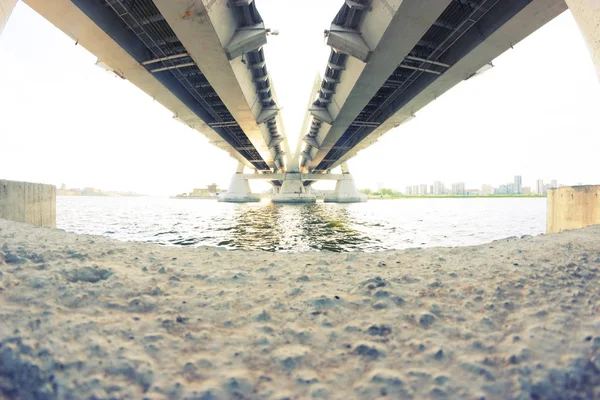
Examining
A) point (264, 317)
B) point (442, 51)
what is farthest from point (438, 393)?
point (442, 51)

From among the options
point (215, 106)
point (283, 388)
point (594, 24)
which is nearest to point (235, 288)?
point (283, 388)

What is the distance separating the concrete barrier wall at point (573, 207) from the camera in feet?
21.5

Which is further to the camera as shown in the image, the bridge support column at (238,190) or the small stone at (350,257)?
the bridge support column at (238,190)

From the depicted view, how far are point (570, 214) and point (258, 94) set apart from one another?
54.0 ft

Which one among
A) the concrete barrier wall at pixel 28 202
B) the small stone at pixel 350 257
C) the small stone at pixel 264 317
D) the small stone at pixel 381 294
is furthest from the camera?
the concrete barrier wall at pixel 28 202

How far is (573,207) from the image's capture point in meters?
7.21

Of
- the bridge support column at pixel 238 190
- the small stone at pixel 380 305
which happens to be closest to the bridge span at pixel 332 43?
the small stone at pixel 380 305

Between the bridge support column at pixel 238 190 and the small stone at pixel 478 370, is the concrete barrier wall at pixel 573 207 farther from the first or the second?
the bridge support column at pixel 238 190

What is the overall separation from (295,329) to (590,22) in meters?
6.87

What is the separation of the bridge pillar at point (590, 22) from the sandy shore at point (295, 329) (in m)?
3.80

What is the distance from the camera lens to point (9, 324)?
1.94m

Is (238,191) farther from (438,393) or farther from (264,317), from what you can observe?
(438,393)

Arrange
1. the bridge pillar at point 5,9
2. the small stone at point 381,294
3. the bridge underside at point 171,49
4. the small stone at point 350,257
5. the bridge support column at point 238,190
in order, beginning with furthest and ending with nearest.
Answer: the bridge support column at point 238,190, the bridge underside at point 171,49, the bridge pillar at point 5,9, the small stone at point 350,257, the small stone at point 381,294

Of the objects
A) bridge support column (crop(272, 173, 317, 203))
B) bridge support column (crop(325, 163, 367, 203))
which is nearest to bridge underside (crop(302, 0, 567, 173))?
bridge support column (crop(272, 173, 317, 203))
